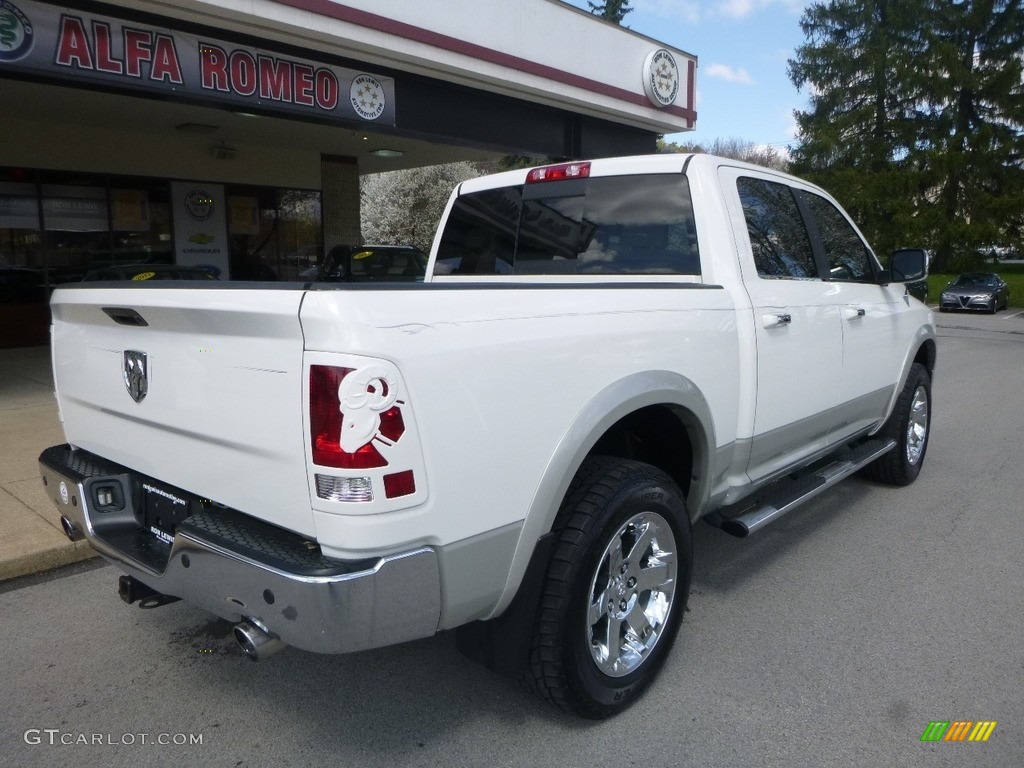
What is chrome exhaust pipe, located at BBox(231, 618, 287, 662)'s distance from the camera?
2.21 metres

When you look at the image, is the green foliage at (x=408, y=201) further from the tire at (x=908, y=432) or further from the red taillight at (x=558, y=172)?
the red taillight at (x=558, y=172)

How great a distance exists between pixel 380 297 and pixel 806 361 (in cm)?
256

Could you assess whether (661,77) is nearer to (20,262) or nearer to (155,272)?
(155,272)

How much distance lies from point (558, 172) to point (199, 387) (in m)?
2.25

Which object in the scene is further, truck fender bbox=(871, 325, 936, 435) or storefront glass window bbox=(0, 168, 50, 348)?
storefront glass window bbox=(0, 168, 50, 348)

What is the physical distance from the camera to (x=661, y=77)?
13.1m

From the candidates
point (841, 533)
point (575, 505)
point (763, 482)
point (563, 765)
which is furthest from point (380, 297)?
point (841, 533)

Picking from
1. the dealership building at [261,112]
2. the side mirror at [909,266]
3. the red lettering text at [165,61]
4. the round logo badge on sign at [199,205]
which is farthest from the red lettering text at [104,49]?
the round logo badge on sign at [199,205]

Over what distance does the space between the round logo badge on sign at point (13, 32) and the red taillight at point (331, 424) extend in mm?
6524

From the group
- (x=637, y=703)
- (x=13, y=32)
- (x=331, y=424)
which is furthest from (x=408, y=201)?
(x=331, y=424)

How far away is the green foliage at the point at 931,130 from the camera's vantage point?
35438 millimetres

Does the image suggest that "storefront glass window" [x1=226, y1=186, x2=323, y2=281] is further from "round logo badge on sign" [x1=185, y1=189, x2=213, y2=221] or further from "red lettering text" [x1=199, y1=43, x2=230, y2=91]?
"red lettering text" [x1=199, y1=43, x2=230, y2=91]

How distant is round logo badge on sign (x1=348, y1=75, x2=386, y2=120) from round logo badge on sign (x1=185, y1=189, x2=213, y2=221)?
6.48 m

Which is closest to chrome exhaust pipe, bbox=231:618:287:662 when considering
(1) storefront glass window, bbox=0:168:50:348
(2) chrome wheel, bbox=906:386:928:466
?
(2) chrome wheel, bbox=906:386:928:466
